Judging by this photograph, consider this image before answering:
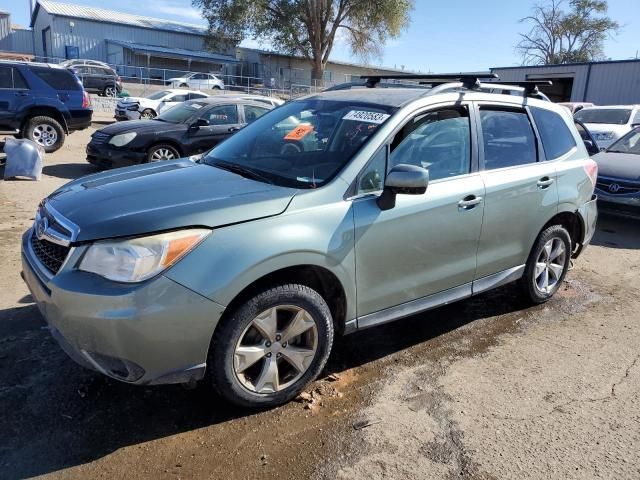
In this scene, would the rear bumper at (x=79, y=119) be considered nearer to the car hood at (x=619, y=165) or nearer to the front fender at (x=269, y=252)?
the car hood at (x=619, y=165)

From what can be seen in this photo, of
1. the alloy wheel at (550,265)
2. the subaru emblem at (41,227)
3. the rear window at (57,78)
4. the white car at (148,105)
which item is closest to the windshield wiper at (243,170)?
the subaru emblem at (41,227)

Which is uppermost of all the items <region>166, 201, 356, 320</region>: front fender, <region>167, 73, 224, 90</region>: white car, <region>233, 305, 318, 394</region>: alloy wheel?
<region>167, 73, 224, 90</region>: white car

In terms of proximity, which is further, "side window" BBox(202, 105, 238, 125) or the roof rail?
"side window" BBox(202, 105, 238, 125)

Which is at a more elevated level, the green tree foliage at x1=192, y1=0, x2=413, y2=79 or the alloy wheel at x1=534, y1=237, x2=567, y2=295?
the green tree foliage at x1=192, y1=0, x2=413, y2=79

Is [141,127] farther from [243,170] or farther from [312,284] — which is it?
[312,284]

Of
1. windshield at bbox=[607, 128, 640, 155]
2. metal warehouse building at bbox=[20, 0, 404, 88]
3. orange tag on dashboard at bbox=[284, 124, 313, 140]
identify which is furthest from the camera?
metal warehouse building at bbox=[20, 0, 404, 88]

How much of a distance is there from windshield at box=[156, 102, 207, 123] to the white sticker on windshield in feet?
23.9

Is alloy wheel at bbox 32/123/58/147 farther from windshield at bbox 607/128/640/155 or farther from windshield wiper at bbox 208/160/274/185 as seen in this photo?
windshield at bbox 607/128/640/155

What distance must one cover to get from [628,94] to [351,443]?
28266 millimetres

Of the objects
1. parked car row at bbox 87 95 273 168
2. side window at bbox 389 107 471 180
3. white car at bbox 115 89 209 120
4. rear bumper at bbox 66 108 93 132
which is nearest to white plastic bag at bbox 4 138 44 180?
parked car row at bbox 87 95 273 168

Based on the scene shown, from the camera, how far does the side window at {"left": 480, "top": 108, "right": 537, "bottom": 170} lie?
13.1 ft

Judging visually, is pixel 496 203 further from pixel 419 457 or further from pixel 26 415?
pixel 26 415

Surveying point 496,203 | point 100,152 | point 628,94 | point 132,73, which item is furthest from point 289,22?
point 496,203

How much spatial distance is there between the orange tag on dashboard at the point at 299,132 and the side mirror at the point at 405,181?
888 mm
